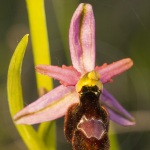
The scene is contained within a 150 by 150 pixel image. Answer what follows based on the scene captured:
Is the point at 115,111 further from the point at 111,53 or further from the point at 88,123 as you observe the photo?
the point at 111,53

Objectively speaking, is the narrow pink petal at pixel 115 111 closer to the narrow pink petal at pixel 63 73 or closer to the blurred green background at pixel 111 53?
the narrow pink petal at pixel 63 73

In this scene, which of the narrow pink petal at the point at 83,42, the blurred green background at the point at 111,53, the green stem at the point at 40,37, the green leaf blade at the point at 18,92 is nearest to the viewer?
→ the green leaf blade at the point at 18,92

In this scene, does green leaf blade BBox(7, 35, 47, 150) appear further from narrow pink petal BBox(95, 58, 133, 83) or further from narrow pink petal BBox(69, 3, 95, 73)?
narrow pink petal BBox(95, 58, 133, 83)

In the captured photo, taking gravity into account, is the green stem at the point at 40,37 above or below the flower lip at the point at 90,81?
above

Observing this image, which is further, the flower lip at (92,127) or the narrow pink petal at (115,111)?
the narrow pink petal at (115,111)

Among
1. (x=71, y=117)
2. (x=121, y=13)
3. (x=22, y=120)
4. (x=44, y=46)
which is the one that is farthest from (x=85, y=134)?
(x=121, y=13)

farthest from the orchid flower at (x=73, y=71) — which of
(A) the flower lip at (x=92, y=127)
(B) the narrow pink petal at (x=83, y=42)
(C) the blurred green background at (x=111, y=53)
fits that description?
(C) the blurred green background at (x=111, y=53)
